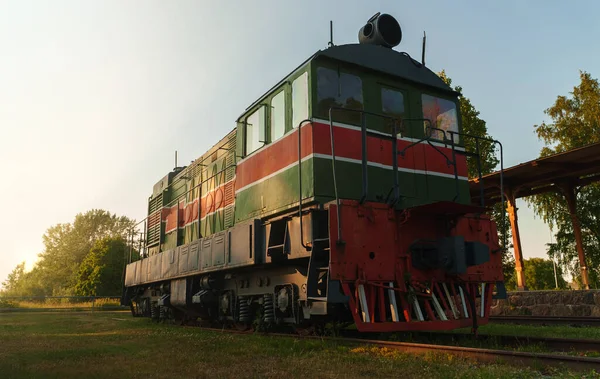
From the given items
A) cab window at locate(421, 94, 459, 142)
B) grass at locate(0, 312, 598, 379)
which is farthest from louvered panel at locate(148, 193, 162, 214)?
cab window at locate(421, 94, 459, 142)

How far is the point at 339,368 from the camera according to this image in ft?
14.9

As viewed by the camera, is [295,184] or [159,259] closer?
[295,184]

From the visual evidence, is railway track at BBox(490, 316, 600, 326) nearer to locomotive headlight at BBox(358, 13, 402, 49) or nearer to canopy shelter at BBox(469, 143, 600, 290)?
canopy shelter at BBox(469, 143, 600, 290)

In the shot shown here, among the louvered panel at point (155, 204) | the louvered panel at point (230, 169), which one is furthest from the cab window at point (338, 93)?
the louvered panel at point (155, 204)

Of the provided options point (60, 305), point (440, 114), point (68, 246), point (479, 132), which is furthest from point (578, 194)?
point (68, 246)

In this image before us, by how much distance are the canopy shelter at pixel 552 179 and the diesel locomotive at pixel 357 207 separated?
5.12 meters

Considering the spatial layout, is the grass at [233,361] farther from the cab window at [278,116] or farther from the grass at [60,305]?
the grass at [60,305]

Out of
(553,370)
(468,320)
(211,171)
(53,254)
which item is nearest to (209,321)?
(211,171)

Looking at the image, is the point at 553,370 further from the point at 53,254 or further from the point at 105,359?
the point at 53,254

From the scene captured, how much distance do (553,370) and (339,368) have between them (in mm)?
1914

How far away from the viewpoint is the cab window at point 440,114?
7.70 m

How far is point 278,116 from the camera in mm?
7406

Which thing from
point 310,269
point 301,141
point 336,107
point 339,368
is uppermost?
point 336,107

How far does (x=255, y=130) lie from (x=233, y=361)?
4.13 meters
